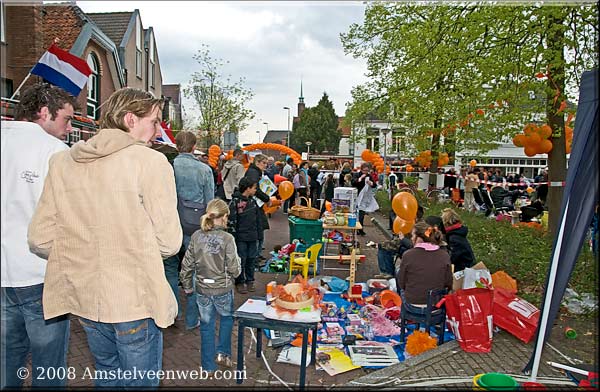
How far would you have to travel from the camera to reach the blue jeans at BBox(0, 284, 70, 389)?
8.66ft

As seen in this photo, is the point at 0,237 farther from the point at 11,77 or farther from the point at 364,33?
the point at 364,33

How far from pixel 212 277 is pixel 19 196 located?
199cm

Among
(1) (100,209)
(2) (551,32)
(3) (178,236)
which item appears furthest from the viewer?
(2) (551,32)

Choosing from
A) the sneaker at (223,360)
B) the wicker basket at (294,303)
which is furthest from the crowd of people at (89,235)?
the sneaker at (223,360)

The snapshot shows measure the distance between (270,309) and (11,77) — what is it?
11192 mm

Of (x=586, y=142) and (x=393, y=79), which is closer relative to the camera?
(x=586, y=142)

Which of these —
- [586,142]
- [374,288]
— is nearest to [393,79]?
[374,288]

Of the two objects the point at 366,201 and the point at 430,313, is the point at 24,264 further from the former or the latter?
the point at 366,201

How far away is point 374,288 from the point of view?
272 inches

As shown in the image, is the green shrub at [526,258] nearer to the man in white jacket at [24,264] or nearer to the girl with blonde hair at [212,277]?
the girl with blonde hair at [212,277]

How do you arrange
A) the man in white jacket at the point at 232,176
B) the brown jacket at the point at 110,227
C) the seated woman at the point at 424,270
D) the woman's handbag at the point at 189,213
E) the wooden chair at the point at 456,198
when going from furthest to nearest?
the wooden chair at the point at 456,198, the man in white jacket at the point at 232,176, the woman's handbag at the point at 189,213, the seated woman at the point at 424,270, the brown jacket at the point at 110,227

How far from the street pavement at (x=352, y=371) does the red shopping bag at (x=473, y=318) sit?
0.11 meters

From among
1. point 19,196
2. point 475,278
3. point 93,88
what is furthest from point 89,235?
point 93,88

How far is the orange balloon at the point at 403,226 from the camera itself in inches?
299
